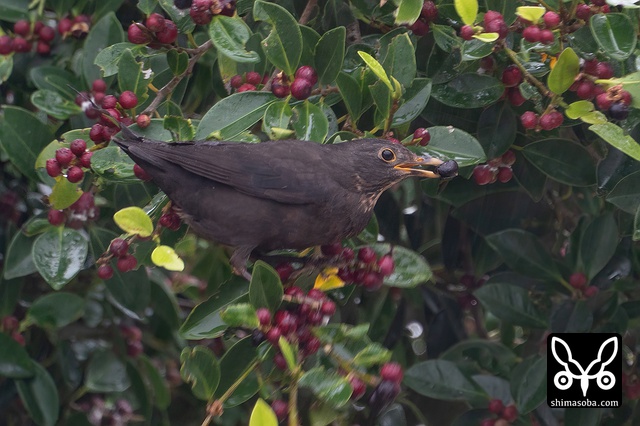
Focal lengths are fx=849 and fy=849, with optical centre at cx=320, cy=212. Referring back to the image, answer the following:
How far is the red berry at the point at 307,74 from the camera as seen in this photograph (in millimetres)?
2484

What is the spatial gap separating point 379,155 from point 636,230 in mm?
809

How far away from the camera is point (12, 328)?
10.3 feet

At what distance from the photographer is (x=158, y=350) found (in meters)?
3.62

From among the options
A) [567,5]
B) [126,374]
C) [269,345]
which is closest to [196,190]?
[269,345]

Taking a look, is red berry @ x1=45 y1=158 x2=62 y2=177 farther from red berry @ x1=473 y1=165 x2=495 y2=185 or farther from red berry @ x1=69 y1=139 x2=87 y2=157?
red berry @ x1=473 y1=165 x2=495 y2=185

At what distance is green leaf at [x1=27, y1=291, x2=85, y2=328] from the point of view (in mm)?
3100

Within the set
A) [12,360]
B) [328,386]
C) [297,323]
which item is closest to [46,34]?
[12,360]

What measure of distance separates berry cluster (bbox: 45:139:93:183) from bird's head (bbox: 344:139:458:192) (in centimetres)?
84

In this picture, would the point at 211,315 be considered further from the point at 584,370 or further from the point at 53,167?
the point at 584,370

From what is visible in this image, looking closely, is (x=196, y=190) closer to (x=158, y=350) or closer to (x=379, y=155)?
(x=379, y=155)

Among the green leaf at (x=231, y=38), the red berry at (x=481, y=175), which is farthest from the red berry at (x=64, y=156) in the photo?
the red berry at (x=481, y=175)

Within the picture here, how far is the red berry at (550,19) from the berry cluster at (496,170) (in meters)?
0.50

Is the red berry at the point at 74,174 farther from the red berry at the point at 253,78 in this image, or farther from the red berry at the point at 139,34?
the red berry at the point at 253,78

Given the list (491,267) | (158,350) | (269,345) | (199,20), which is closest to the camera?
(269,345)
